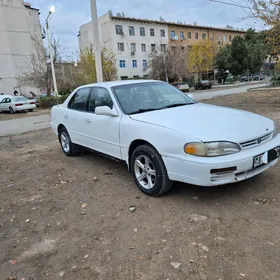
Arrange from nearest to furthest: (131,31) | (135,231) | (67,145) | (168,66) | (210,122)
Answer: (135,231) → (210,122) → (67,145) → (168,66) → (131,31)

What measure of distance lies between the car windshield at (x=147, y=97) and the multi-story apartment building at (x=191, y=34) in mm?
46635

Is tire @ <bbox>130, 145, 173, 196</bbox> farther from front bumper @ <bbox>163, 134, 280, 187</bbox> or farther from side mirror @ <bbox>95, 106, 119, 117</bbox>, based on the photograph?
side mirror @ <bbox>95, 106, 119, 117</bbox>

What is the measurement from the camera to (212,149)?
9.23 ft

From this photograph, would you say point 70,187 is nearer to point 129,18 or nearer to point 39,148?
point 39,148

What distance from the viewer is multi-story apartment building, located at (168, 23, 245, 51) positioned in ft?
168

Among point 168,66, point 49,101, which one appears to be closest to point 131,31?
point 168,66

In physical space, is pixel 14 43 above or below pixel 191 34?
below

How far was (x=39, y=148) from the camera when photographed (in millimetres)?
7000

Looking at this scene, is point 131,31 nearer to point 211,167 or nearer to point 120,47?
point 120,47

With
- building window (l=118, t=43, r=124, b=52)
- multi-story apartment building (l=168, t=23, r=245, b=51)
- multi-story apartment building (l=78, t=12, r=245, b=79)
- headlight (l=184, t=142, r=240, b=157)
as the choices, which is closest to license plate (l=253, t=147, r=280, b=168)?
headlight (l=184, t=142, r=240, b=157)

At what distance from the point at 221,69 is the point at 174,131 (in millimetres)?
46386

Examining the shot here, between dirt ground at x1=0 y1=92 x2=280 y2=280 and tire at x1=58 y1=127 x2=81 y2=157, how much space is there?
122cm

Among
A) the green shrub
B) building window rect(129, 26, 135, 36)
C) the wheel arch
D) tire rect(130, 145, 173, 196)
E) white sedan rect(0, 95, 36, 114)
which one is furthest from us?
building window rect(129, 26, 135, 36)

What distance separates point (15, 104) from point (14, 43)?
75.2ft
